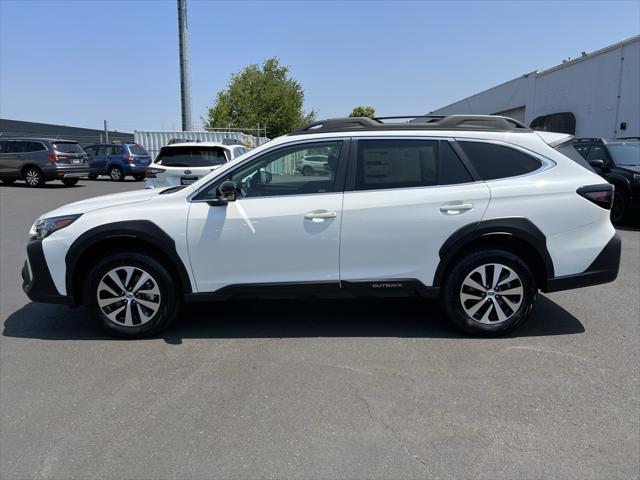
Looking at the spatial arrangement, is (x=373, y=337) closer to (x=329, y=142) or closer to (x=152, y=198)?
(x=329, y=142)

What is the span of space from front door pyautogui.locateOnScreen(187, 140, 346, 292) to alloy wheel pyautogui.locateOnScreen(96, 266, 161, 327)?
1.40ft

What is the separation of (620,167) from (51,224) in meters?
10.4

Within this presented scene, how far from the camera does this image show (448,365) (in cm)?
383

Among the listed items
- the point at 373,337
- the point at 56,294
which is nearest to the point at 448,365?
the point at 373,337

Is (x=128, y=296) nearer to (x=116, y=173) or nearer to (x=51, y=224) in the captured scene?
(x=51, y=224)

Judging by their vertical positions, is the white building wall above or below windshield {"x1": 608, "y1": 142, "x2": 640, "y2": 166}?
above

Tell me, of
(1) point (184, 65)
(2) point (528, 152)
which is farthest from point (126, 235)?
(1) point (184, 65)

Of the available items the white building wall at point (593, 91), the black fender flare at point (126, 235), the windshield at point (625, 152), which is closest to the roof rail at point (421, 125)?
the black fender flare at point (126, 235)

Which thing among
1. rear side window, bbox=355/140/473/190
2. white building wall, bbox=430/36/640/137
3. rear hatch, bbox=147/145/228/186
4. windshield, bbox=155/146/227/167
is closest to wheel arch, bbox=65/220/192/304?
rear side window, bbox=355/140/473/190

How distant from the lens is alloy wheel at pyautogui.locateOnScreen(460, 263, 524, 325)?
4.26 m

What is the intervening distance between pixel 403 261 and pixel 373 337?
2.38 ft

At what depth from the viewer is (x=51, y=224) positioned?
4332mm

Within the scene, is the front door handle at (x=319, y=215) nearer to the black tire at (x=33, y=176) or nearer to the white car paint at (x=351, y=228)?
the white car paint at (x=351, y=228)

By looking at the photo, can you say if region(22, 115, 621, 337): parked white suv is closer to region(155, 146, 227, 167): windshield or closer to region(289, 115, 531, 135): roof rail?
region(289, 115, 531, 135): roof rail
